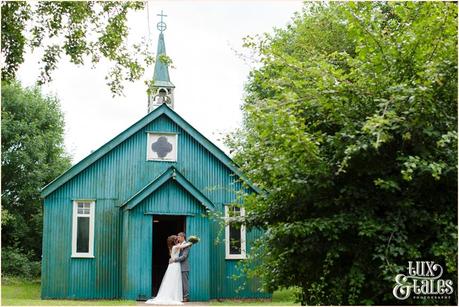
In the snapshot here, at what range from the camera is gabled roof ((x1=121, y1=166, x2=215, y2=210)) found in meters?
18.1

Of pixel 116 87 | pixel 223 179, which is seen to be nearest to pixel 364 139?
pixel 116 87

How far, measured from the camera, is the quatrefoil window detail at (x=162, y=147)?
19.9 meters

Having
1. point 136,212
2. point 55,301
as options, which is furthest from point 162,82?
point 55,301

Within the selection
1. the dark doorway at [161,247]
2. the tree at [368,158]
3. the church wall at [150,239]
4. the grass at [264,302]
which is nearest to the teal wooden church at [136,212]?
the church wall at [150,239]

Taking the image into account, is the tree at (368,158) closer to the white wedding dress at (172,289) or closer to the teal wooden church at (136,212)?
the white wedding dress at (172,289)

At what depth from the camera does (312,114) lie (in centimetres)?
853

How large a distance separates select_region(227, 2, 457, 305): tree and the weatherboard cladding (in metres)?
9.84

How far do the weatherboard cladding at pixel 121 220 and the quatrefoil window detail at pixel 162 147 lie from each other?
321 millimetres

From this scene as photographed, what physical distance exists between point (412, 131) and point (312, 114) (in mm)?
1409

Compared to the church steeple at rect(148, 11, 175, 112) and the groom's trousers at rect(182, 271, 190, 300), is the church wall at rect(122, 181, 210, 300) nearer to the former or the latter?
the groom's trousers at rect(182, 271, 190, 300)

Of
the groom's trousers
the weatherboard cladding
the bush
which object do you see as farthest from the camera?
the bush

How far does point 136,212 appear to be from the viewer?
1814 cm

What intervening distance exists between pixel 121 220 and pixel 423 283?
13.0m

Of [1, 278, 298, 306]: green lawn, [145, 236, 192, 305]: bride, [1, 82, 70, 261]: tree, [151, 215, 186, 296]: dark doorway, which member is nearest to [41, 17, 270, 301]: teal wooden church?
[1, 278, 298, 306]: green lawn
